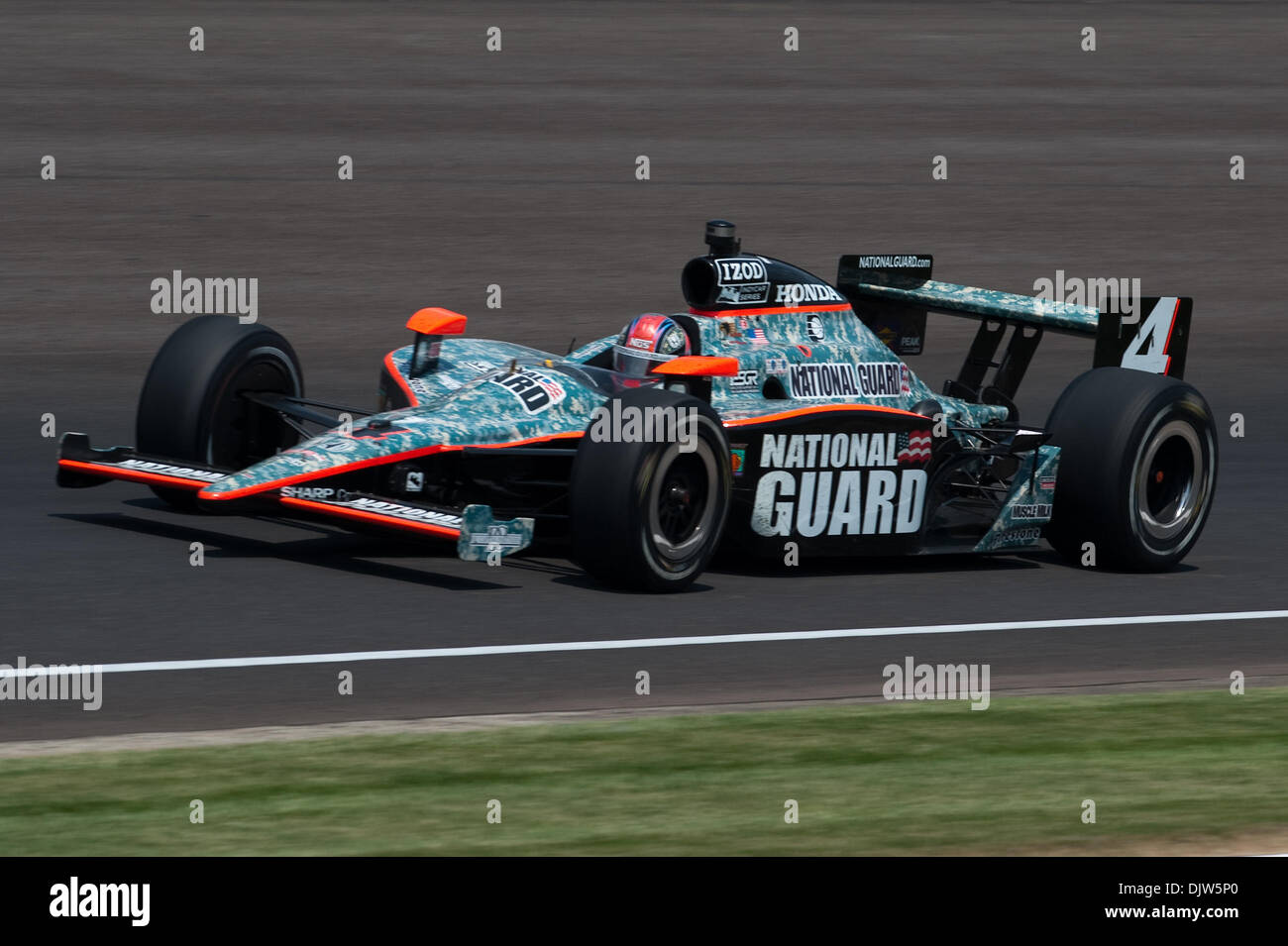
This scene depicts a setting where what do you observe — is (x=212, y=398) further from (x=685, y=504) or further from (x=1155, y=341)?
(x=1155, y=341)

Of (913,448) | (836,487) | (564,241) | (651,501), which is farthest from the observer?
(564,241)

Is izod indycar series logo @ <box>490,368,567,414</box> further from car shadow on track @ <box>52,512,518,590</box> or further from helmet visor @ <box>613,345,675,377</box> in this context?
car shadow on track @ <box>52,512,518,590</box>

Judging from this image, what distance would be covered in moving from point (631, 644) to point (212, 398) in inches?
140

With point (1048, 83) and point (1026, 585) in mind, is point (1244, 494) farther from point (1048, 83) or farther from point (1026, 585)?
point (1048, 83)

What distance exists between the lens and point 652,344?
12.2 meters

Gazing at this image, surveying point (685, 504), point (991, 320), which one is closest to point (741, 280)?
point (685, 504)

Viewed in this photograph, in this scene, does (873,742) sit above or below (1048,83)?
below

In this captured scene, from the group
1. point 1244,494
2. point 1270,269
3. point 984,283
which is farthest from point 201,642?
point 1270,269

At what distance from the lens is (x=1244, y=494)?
15484mm

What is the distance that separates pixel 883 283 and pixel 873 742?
582 centimetres

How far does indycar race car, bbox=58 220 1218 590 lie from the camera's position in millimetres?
11219

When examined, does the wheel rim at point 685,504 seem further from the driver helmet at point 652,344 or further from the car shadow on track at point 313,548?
the driver helmet at point 652,344

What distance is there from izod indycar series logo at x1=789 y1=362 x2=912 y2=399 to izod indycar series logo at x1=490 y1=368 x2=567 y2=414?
Answer: 124 cm

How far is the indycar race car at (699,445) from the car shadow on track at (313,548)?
368 millimetres
